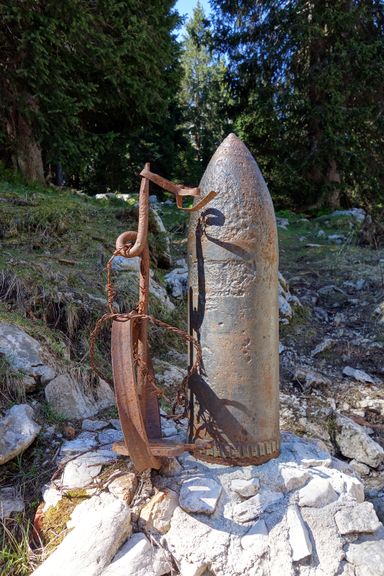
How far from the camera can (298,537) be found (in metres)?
1.95

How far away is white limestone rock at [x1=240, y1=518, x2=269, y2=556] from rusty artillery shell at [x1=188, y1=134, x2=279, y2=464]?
Result: 297 mm

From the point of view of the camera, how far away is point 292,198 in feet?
45.2

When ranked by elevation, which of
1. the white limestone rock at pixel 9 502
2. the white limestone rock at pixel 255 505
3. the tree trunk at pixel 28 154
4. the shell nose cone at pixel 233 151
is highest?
the tree trunk at pixel 28 154

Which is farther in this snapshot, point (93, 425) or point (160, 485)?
point (93, 425)

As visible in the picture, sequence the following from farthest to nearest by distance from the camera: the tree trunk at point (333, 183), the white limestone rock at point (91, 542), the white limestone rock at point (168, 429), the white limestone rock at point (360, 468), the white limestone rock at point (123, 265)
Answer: the tree trunk at point (333, 183)
the white limestone rock at point (123, 265)
the white limestone rock at point (360, 468)
the white limestone rock at point (168, 429)
the white limestone rock at point (91, 542)

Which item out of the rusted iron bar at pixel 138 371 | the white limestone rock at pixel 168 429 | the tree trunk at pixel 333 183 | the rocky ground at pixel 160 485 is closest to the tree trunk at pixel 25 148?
the rocky ground at pixel 160 485

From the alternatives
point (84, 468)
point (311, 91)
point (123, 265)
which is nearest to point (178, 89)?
point (311, 91)

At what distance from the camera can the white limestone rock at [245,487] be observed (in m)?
2.08

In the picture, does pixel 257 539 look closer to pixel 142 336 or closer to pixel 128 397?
pixel 128 397

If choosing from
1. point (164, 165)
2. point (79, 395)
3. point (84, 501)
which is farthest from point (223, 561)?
point (164, 165)

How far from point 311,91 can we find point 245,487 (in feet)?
41.1

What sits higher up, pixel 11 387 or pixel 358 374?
pixel 11 387

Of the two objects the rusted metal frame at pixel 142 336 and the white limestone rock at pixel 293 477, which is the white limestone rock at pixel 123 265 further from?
the white limestone rock at pixel 293 477

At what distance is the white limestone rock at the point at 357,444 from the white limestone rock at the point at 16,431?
2.01 meters
